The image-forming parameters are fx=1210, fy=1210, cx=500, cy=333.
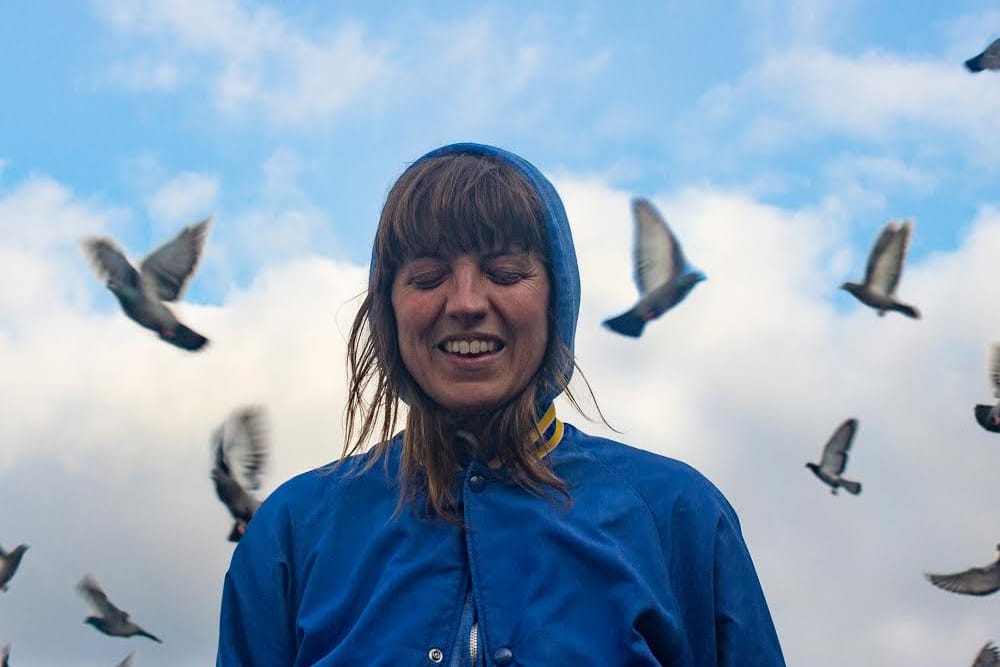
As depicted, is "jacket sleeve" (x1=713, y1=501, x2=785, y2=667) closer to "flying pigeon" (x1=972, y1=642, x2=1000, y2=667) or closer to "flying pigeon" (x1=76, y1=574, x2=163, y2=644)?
"flying pigeon" (x1=972, y1=642, x2=1000, y2=667)

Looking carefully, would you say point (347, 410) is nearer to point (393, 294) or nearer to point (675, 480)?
point (393, 294)

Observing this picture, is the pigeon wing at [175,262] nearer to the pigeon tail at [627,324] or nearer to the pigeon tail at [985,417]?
the pigeon tail at [627,324]

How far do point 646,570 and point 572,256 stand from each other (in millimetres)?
820

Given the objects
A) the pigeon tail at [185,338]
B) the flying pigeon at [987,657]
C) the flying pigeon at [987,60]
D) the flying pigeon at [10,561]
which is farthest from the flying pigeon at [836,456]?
the flying pigeon at [10,561]

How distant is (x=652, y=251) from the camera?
24.6ft

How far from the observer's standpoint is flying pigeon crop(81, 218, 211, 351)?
7902 mm

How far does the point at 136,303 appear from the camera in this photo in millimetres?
8141

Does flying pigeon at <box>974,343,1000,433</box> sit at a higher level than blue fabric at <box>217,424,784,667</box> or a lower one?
higher

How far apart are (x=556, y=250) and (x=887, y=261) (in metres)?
6.60

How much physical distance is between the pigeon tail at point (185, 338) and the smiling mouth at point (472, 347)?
5.69 metres

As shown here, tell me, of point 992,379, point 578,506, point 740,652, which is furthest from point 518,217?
point 992,379

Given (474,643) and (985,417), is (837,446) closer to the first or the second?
(985,417)

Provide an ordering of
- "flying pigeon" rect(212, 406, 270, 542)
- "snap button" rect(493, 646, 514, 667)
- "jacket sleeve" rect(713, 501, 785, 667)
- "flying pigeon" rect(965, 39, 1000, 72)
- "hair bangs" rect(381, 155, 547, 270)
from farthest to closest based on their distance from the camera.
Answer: "flying pigeon" rect(965, 39, 1000, 72) < "flying pigeon" rect(212, 406, 270, 542) < "hair bangs" rect(381, 155, 547, 270) < "jacket sleeve" rect(713, 501, 785, 667) < "snap button" rect(493, 646, 514, 667)

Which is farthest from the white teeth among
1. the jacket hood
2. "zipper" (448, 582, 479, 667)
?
"zipper" (448, 582, 479, 667)
